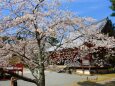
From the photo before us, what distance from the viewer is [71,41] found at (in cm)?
991

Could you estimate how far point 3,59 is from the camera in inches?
410

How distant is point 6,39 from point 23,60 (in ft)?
3.54

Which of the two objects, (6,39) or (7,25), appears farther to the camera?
(6,39)

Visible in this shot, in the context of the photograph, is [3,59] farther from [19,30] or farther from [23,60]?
[19,30]

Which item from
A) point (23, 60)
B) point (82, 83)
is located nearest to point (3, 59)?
point (23, 60)

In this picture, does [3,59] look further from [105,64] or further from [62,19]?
[105,64]

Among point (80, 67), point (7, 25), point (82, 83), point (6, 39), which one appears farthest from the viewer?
point (80, 67)

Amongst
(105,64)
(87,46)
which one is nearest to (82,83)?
(105,64)

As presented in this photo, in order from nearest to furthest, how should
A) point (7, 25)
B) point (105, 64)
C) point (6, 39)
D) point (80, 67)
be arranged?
point (7, 25) → point (6, 39) → point (105, 64) → point (80, 67)

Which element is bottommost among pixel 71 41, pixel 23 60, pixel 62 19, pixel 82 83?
pixel 82 83

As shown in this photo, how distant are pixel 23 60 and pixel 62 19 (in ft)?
7.35

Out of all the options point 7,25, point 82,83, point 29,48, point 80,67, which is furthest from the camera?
point 80,67

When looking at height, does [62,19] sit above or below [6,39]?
above

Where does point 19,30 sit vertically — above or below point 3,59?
above
